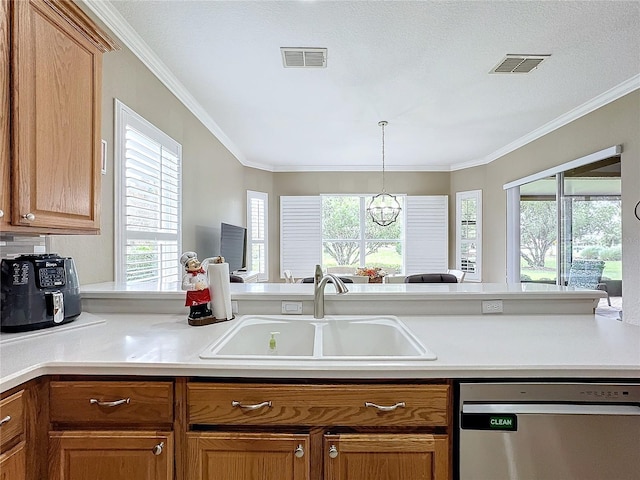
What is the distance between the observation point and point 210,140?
13.1ft

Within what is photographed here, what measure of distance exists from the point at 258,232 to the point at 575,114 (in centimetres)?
463

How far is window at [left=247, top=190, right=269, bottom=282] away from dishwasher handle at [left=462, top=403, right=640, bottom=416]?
15.5 ft

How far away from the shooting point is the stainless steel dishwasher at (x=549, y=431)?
3.56 ft

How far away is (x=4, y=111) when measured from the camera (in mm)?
1167

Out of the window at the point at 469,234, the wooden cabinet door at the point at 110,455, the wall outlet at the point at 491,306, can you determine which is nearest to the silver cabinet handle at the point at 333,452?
the wooden cabinet door at the point at 110,455

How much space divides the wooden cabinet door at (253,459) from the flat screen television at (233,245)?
3.00 meters

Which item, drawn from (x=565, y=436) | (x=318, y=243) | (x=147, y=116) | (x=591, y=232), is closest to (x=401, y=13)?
(x=147, y=116)

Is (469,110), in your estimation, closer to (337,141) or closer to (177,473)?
(337,141)

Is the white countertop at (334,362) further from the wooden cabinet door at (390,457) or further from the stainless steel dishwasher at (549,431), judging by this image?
the wooden cabinet door at (390,457)

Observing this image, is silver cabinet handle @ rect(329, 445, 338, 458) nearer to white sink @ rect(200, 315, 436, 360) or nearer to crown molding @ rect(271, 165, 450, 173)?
white sink @ rect(200, 315, 436, 360)

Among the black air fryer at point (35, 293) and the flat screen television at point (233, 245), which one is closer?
the black air fryer at point (35, 293)

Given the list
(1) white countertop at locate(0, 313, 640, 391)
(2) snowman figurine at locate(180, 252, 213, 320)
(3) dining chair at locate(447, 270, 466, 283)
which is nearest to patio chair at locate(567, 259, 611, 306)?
(3) dining chair at locate(447, 270, 466, 283)

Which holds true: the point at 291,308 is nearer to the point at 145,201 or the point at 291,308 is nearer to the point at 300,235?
the point at 145,201

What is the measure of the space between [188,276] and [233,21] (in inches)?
65.1
